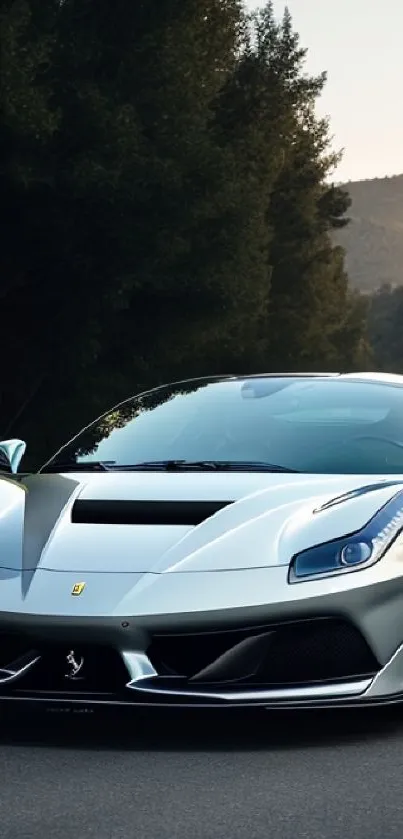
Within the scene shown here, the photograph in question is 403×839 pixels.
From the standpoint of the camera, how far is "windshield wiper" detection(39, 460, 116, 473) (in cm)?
648

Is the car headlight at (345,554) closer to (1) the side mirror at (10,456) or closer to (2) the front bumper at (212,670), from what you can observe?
(2) the front bumper at (212,670)

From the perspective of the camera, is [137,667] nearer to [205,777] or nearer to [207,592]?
[207,592]

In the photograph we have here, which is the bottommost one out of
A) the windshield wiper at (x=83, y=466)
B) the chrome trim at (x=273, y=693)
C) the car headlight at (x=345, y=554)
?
the chrome trim at (x=273, y=693)

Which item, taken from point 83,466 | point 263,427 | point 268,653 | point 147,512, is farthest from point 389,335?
point 268,653

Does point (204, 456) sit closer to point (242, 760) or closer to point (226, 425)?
point (226, 425)

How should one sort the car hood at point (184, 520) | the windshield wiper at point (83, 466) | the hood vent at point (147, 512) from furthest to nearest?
1. the windshield wiper at point (83, 466)
2. the hood vent at point (147, 512)
3. the car hood at point (184, 520)

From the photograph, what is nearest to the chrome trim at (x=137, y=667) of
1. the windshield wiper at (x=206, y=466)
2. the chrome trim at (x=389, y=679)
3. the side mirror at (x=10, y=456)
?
the chrome trim at (x=389, y=679)

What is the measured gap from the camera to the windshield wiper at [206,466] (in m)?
6.16

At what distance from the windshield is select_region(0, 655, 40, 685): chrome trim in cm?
136

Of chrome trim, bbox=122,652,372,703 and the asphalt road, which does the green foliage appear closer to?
the asphalt road

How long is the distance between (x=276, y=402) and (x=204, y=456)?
590 mm

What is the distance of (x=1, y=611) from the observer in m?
5.25

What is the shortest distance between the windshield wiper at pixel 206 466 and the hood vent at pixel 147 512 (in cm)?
51

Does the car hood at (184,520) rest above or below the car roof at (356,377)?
below
